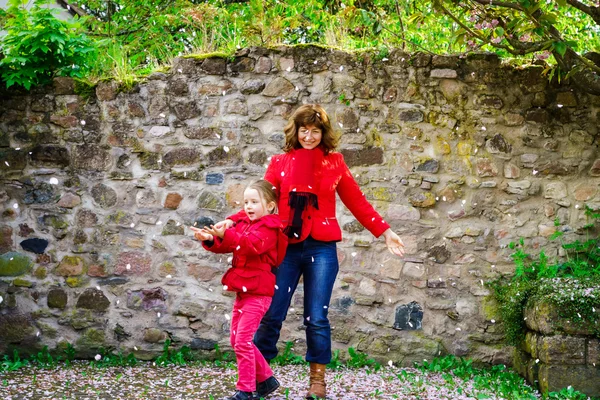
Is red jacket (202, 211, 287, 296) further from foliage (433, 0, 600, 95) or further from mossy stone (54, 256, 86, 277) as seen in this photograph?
foliage (433, 0, 600, 95)

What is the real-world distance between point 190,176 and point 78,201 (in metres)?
0.81

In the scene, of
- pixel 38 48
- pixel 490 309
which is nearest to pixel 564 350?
pixel 490 309

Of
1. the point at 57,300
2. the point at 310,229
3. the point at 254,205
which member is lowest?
the point at 57,300

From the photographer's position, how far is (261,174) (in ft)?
15.9

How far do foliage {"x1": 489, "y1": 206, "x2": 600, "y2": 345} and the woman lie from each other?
46.0 inches

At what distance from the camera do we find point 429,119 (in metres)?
4.81

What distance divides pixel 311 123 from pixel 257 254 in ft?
2.43

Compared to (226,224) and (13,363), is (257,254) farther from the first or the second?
(13,363)

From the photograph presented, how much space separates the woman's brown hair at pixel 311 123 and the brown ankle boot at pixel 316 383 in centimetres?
113

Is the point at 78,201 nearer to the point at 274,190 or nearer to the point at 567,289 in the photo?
the point at 274,190

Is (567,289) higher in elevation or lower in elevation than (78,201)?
lower

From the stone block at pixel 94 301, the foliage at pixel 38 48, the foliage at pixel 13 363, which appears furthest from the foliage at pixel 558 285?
the foliage at pixel 38 48

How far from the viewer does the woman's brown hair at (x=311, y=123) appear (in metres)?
3.54

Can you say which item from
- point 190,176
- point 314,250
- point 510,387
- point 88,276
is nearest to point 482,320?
point 510,387
